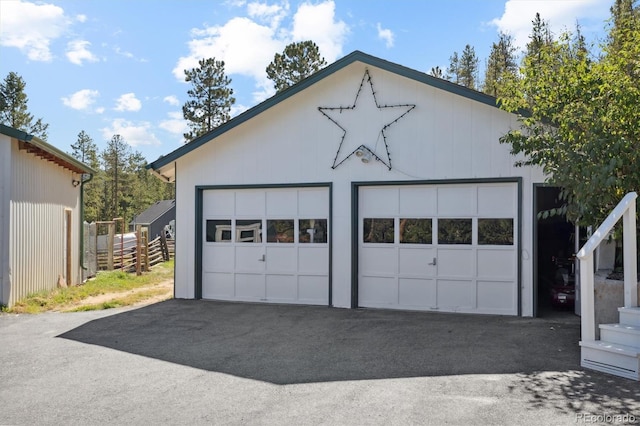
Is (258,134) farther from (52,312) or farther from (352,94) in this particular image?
(52,312)

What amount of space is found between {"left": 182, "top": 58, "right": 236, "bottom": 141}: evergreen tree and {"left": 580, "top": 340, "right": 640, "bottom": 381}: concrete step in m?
29.2

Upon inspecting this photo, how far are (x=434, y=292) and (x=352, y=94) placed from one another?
13.8 ft

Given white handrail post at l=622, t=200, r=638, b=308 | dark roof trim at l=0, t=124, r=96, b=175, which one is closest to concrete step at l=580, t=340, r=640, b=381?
white handrail post at l=622, t=200, r=638, b=308

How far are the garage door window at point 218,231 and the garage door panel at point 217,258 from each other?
0.16m

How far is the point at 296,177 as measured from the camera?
10.3m

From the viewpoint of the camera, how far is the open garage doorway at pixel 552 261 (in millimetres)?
9133

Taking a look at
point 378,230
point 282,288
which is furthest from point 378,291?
point 282,288

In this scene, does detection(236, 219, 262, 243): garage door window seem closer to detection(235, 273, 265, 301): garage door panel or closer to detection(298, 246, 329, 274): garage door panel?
detection(235, 273, 265, 301): garage door panel

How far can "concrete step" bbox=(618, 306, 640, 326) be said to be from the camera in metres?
5.66

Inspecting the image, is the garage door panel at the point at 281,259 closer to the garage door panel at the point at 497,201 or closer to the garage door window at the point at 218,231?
the garage door window at the point at 218,231

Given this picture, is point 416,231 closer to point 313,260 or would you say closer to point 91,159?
point 313,260

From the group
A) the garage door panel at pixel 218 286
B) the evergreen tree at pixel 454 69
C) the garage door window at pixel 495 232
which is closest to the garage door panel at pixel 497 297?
the garage door window at pixel 495 232

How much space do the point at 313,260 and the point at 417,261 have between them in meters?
2.14

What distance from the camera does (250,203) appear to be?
10836 millimetres
